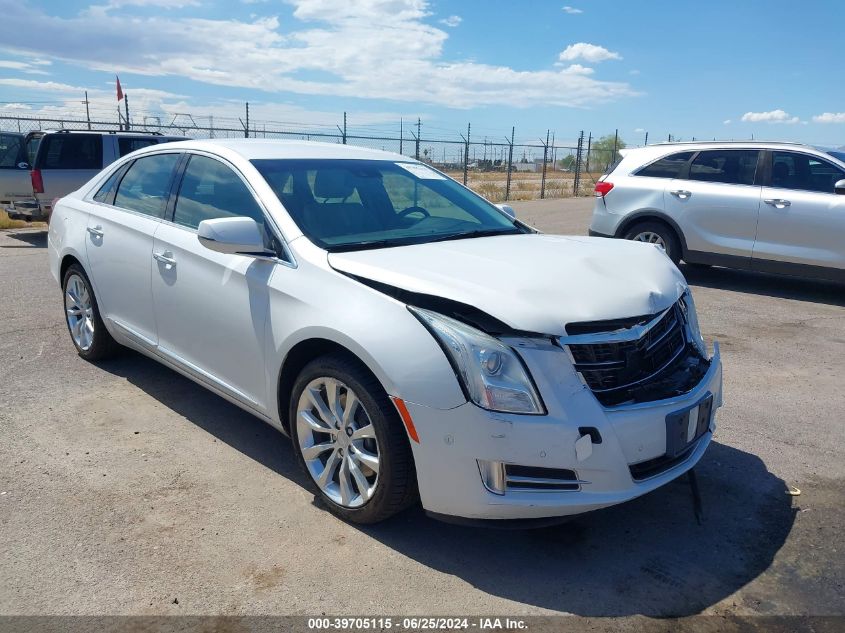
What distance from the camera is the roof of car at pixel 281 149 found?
13.8 ft

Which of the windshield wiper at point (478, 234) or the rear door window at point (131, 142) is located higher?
Result: the rear door window at point (131, 142)

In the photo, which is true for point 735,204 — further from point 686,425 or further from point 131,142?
point 131,142

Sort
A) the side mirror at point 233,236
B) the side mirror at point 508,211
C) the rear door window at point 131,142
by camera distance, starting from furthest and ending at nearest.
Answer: the rear door window at point 131,142 → the side mirror at point 508,211 → the side mirror at point 233,236

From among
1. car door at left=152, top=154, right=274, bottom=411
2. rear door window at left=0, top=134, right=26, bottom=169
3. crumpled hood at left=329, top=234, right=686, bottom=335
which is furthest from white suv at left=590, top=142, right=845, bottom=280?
rear door window at left=0, top=134, right=26, bottom=169

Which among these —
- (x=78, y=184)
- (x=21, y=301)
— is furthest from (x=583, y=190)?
(x=21, y=301)

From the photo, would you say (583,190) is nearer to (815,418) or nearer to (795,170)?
(795,170)

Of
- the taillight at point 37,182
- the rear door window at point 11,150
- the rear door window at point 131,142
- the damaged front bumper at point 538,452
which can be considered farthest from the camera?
the rear door window at point 11,150

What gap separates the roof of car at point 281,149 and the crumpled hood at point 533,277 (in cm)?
109

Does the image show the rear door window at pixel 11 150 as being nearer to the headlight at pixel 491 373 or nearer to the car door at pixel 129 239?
the car door at pixel 129 239

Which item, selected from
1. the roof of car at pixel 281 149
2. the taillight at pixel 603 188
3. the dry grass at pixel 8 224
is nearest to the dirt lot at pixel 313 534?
the roof of car at pixel 281 149

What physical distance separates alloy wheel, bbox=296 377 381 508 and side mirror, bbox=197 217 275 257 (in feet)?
2.42

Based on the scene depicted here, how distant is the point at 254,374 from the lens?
368 cm

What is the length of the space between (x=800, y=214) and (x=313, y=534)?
23.5 feet

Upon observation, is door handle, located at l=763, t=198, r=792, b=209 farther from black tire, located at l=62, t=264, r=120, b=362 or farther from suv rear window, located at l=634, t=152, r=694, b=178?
black tire, located at l=62, t=264, r=120, b=362
